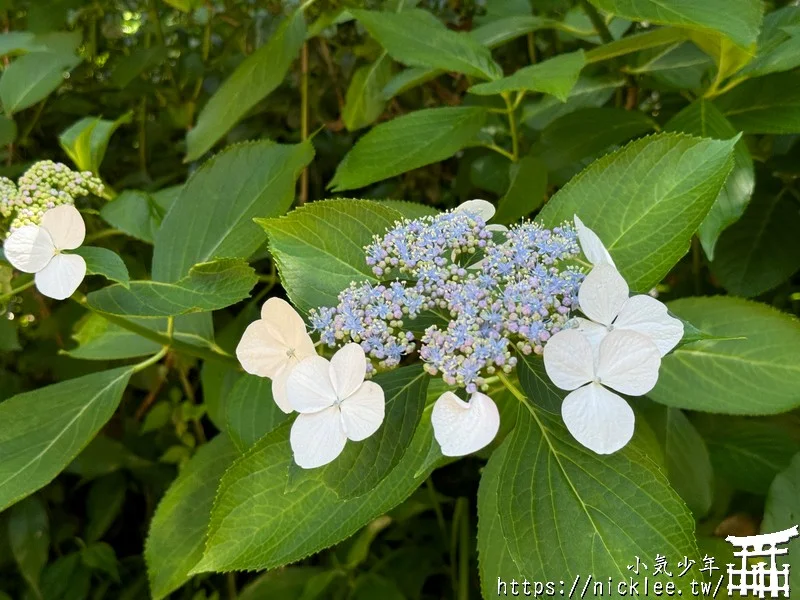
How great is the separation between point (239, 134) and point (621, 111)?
27.2 inches

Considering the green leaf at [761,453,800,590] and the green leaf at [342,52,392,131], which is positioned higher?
the green leaf at [342,52,392,131]

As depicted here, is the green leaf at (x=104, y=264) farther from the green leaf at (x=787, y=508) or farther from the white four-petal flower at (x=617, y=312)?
the green leaf at (x=787, y=508)

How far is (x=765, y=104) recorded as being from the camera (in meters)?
0.77

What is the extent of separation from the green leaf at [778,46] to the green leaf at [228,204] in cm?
49

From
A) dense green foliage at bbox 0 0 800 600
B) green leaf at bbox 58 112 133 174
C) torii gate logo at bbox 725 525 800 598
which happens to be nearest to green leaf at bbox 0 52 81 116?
dense green foliage at bbox 0 0 800 600

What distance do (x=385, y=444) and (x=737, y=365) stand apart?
444 mm

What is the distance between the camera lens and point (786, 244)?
90 cm

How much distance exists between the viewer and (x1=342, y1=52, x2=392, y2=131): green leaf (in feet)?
3.27

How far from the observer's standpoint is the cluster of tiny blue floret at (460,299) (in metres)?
0.45

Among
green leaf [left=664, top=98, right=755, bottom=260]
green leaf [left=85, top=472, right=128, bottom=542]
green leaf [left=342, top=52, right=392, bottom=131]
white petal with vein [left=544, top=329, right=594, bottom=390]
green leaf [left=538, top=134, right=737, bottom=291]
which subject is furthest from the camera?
green leaf [left=85, top=472, right=128, bottom=542]

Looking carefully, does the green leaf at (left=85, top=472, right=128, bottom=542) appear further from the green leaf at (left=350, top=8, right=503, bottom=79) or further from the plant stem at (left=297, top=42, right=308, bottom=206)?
the green leaf at (left=350, top=8, right=503, bottom=79)

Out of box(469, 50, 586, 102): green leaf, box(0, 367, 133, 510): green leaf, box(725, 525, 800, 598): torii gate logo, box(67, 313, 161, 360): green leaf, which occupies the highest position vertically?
box(469, 50, 586, 102): green leaf

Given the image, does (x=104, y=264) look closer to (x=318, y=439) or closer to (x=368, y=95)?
(x=318, y=439)

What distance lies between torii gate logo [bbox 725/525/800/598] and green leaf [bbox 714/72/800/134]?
1.39ft
